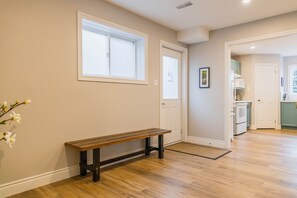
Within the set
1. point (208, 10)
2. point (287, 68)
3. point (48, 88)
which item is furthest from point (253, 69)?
point (48, 88)

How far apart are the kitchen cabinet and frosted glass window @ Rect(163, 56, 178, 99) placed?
4.35m

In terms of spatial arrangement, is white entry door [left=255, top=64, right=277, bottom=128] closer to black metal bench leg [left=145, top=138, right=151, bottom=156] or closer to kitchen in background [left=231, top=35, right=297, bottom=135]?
kitchen in background [left=231, top=35, right=297, bottom=135]

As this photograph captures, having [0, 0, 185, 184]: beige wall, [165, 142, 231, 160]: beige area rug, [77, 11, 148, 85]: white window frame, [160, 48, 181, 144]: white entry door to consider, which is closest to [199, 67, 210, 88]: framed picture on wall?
[160, 48, 181, 144]: white entry door

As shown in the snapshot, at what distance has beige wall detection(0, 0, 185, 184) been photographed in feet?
7.17

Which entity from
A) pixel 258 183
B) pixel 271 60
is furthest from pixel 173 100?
pixel 271 60

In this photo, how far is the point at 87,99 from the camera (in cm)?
285

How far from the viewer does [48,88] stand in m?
2.45

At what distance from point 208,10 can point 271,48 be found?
3.65m

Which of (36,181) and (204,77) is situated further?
(204,77)

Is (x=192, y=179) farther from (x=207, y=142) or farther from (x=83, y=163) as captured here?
(x=207, y=142)

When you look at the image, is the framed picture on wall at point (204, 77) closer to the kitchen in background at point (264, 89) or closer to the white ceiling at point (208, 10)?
the white ceiling at point (208, 10)

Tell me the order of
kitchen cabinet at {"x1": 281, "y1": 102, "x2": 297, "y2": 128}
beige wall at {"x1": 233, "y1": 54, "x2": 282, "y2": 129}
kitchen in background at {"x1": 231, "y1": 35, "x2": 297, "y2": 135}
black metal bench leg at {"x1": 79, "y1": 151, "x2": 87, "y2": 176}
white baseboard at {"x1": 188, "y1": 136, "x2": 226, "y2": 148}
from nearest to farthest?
black metal bench leg at {"x1": 79, "y1": 151, "x2": 87, "y2": 176}, white baseboard at {"x1": 188, "y1": 136, "x2": 226, "y2": 148}, kitchen cabinet at {"x1": 281, "y1": 102, "x2": 297, "y2": 128}, kitchen in background at {"x1": 231, "y1": 35, "x2": 297, "y2": 135}, beige wall at {"x1": 233, "y1": 54, "x2": 282, "y2": 129}

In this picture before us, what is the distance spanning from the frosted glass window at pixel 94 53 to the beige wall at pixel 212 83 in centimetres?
231

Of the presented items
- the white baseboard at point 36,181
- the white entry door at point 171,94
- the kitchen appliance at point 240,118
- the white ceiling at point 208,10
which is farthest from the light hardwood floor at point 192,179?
the white ceiling at point 208,10
